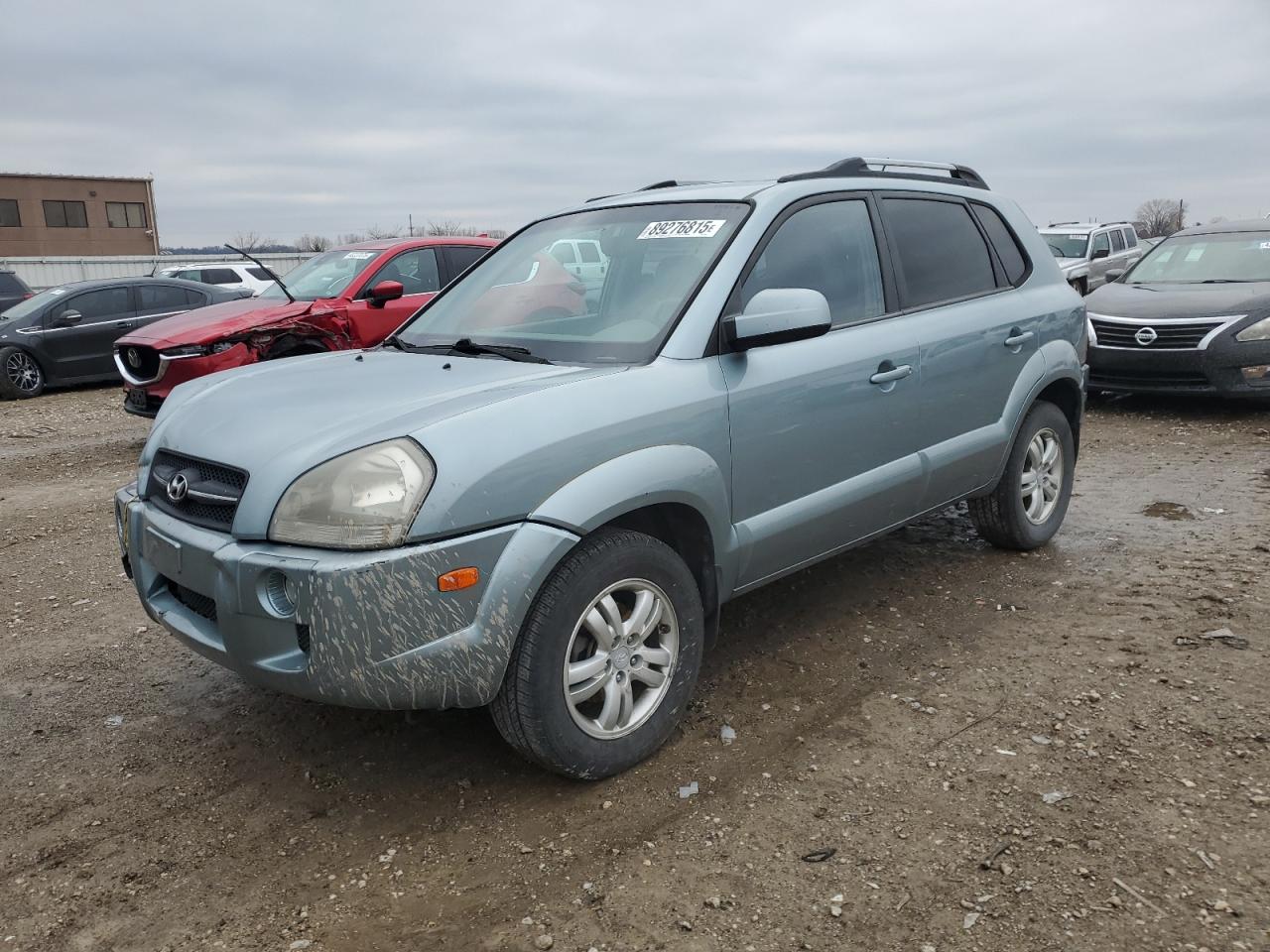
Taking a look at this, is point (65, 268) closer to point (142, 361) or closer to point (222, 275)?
point (222, 275)

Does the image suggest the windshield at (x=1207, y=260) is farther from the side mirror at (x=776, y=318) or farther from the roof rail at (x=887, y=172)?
the side mirror at (x=776, y=318)

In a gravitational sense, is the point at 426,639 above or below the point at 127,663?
above

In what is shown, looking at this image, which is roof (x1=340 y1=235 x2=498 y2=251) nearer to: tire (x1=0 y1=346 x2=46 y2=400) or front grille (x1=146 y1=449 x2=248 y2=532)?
tire (x1=0 y1=346 x2=46 y2=400)

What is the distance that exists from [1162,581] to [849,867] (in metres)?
2.84

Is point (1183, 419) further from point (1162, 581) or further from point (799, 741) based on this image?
point (799, 741)

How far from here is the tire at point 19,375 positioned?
12.7 meters

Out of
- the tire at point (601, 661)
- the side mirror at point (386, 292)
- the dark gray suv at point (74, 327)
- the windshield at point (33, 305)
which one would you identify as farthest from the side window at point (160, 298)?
the tire at point (601, 661)

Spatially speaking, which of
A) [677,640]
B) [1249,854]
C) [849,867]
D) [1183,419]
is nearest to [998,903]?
[849,867]

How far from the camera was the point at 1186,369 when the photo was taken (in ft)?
28.7

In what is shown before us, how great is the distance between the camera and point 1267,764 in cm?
302

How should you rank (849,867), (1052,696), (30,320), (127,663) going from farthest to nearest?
(30,320)
(127,663)
(1052,696)
(849,867)

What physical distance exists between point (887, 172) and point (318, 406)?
2.77 meters

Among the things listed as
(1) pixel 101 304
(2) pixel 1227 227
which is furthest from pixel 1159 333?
(1) pixel 101 304

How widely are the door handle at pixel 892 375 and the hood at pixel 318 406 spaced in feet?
3.77
